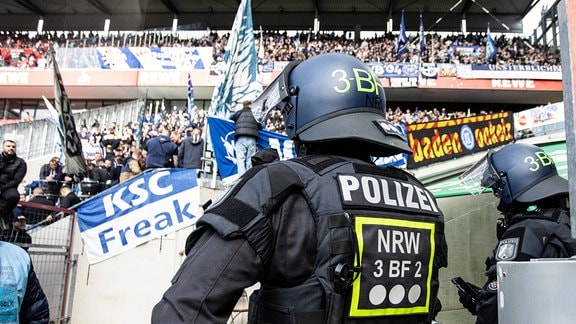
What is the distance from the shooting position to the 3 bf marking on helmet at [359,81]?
5.32 feet

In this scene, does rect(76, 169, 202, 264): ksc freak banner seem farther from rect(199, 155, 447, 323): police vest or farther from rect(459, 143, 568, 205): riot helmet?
rect(199, 155, 447, 323): police vest

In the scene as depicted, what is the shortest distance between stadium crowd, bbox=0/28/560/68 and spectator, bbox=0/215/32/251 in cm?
1752

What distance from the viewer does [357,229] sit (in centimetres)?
134

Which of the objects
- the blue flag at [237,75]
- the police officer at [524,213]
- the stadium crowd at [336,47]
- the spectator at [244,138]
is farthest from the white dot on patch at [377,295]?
the stadium crowd at [336,47]

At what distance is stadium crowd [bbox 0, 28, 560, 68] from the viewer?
22781 mm

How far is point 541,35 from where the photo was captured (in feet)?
85.2

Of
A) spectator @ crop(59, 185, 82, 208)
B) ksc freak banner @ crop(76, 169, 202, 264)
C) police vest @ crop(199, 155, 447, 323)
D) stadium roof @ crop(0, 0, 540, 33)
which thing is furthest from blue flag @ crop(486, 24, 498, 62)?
police vest @ crop(199, 155, 447, 323)

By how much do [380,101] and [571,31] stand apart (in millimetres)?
646

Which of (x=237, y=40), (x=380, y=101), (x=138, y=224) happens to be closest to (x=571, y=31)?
(x=380, y=101)

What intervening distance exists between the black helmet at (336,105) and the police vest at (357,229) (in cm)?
10

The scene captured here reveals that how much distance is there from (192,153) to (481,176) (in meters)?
5.48

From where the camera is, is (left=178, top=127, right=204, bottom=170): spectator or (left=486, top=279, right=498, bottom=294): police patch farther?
(left=178, top=127, right=204, bottom=170): spectator

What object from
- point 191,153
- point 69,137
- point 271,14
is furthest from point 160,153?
point 271,14

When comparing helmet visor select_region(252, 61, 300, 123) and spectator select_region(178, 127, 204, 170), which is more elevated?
spectator select_region(178, 127, 204, 170)
